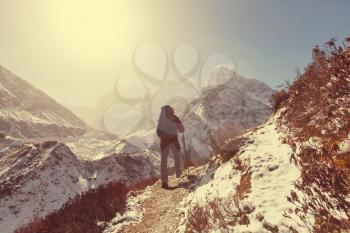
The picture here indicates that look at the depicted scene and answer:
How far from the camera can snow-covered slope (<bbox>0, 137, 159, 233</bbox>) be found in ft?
80.1

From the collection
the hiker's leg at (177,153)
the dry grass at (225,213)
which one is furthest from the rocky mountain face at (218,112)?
the dry grass at (225,213)

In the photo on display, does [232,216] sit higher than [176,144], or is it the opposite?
[176,144]

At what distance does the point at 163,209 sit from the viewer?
9766 millimetres

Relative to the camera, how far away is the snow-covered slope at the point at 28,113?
10231 centimetres

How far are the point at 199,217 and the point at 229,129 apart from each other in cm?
894

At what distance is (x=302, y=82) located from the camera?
1092 centimetres

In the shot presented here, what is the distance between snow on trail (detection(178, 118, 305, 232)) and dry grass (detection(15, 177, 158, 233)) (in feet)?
7.52

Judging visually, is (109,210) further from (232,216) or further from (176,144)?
(232,216)

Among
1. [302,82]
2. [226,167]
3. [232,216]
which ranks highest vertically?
[302,82]

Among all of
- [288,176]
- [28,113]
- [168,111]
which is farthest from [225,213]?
[28,113]

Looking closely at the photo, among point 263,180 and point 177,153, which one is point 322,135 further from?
point 177,153

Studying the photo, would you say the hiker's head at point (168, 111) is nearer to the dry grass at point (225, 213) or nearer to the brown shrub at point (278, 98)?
the brown shrub at point (278, 98)

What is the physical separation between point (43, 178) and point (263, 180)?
2523 centimetres

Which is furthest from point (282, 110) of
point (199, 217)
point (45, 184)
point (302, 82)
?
point (45, 184)
